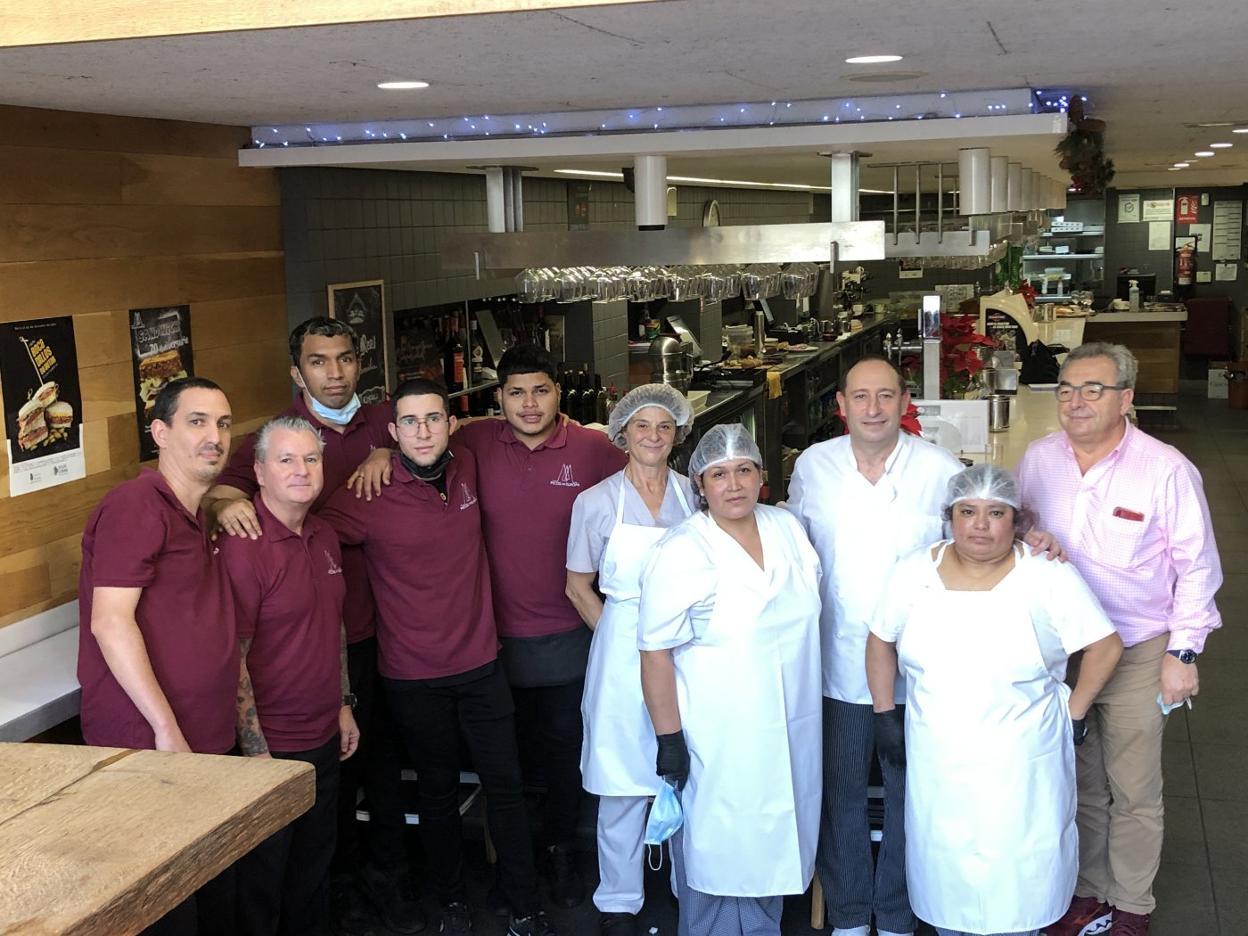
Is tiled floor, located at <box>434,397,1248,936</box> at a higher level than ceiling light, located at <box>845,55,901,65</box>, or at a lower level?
lower

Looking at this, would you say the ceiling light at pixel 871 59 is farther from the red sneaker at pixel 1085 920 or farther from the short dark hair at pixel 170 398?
the red sneaker at pixel 1085 920

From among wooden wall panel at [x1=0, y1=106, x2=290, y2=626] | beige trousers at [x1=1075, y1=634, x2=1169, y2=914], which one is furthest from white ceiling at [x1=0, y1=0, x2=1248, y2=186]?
beige trousers at [x1=1075, y1=634, x2=1169, y2=914]

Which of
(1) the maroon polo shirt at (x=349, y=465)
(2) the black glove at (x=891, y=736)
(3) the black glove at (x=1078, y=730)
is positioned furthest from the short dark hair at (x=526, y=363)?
(3) the black glove at (x=1078, y=730)

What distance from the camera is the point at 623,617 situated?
3.75 metres

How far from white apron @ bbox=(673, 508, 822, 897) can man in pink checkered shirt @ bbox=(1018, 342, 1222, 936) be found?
2.55 ft

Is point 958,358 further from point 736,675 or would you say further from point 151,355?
point 151,355

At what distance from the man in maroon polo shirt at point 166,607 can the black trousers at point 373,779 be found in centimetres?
72

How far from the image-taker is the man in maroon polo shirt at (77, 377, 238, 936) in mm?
2938

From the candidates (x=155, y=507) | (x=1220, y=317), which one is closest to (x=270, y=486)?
(x=155, y=507)

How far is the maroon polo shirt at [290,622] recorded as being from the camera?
3240 millimetres

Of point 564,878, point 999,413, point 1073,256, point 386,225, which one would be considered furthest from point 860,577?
point 1073,256

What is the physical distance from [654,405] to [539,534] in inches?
22.0

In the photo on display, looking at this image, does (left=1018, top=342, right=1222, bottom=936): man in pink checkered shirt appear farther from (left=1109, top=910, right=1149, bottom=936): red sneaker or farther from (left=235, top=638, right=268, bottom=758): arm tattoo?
(left=235, top=638, right=268, bottom=758): arm tattoo

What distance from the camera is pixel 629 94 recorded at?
12.0 feet
